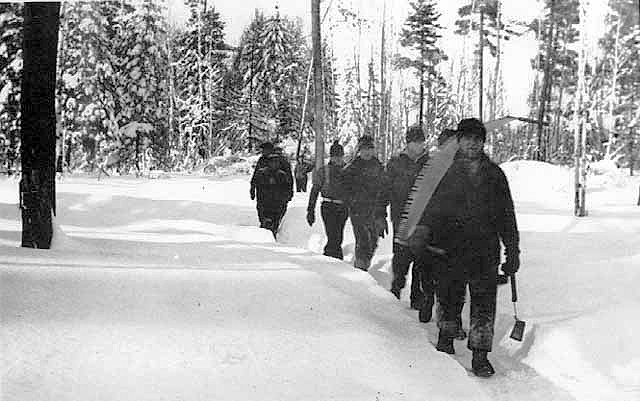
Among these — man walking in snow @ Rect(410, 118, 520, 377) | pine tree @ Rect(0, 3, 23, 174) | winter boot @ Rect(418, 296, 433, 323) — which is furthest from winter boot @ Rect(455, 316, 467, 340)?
pine tree @ Rect(0, 3, 23, 174)

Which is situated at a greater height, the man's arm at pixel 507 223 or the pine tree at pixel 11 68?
the pine tree at pixel 11 68

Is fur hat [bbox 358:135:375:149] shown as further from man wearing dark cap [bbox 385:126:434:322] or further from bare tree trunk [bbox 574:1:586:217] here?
bare tree trunk [bbox 574:1:586:217]

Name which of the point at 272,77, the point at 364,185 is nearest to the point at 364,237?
the point at 364,185

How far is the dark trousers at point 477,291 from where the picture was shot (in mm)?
4609

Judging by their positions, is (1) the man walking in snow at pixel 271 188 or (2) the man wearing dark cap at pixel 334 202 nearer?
(2) the man wearing dark cap at pixel 334 202

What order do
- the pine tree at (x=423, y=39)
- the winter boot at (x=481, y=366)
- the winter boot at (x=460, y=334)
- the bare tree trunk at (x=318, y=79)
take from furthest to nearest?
1. the pine tree at (x=423, y=39)
2. the bare tree trunk at (x=318, y=79)
3. the winter boot at (x=460, y=334)
4. the winter boot at (x=481, y=366)

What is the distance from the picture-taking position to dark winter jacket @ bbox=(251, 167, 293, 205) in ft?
32.9

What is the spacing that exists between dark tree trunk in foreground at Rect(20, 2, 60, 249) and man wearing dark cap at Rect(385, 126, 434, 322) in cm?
388

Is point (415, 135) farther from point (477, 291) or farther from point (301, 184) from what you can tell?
point (301, 184)

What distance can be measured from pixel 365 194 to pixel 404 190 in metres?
1.07

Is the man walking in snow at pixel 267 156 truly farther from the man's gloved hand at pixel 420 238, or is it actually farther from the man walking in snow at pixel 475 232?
the man walking in snow at pixel 475 232

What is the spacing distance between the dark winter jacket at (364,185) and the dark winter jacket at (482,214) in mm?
3136

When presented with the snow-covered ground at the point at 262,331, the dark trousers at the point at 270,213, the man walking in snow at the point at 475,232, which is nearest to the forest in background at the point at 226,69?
the dark trousers at the point at 270,213

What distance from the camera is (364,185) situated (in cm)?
795
